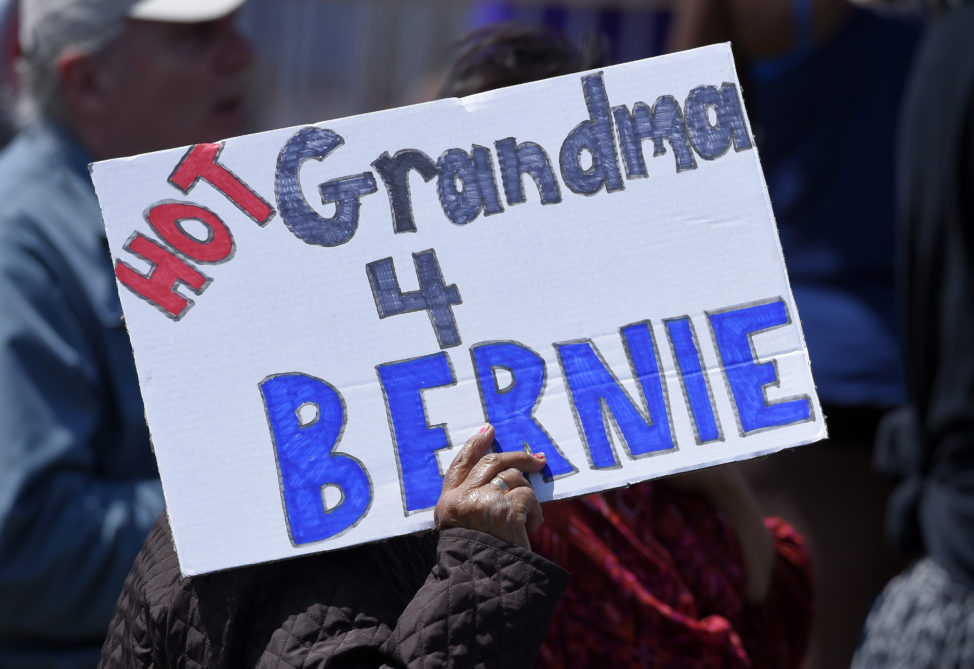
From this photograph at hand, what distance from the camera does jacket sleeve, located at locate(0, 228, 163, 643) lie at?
186 centimetres

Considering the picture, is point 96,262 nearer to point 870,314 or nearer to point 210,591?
point 210,591

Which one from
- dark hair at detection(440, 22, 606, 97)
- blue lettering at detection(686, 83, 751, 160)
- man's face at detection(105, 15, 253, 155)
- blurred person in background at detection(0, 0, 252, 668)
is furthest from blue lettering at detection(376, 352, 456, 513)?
man's face at detection(105, 15, 253, 155)

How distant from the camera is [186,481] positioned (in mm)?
1296

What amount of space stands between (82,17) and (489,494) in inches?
58.1

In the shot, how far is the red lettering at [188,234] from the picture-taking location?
1.34m

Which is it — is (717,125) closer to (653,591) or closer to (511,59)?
(511,59)

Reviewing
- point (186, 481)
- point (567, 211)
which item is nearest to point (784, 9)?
point (567, 211)

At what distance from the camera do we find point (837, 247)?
2.69 metres

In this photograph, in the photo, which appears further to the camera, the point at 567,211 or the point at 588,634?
the point at 588,634

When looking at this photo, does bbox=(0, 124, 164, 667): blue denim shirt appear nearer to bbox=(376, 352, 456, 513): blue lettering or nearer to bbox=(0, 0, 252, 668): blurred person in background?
bbox=(0, 0, 252, 668): blurred person in background

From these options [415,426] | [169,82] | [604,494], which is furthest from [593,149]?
[169,82]

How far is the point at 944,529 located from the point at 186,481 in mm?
1695

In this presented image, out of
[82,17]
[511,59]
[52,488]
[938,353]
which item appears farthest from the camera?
[938,353]

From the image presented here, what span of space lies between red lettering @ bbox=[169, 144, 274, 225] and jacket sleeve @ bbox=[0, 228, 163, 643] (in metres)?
0.70
